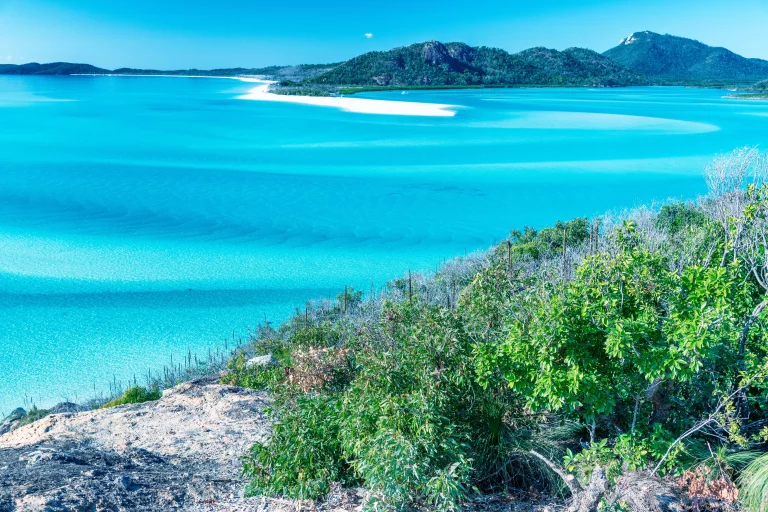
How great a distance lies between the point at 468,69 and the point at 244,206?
5499 inches

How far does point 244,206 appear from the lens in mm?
35438

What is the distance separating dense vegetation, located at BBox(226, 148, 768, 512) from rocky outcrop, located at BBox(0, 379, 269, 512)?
927 mm

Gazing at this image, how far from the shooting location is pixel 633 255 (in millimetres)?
5559

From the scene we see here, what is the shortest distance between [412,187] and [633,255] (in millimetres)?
34919

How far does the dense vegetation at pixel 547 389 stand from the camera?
548 cm

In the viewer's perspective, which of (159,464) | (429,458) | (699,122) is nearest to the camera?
(429,458)

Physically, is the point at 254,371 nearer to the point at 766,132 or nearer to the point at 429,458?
the point at 429,458

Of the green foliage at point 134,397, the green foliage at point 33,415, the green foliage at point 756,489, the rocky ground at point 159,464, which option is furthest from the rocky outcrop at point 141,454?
the green foliage at point 756,489

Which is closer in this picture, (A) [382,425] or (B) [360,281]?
(A) [382,425]

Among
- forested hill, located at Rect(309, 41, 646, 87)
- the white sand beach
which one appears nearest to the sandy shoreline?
the white sand beach

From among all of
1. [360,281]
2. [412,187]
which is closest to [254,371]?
[360,281]

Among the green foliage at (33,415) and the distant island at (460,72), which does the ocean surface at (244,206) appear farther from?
the distant island at (460,72)

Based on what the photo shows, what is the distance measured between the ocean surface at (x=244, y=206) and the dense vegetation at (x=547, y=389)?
9.21m

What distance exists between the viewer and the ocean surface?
1822 cm
